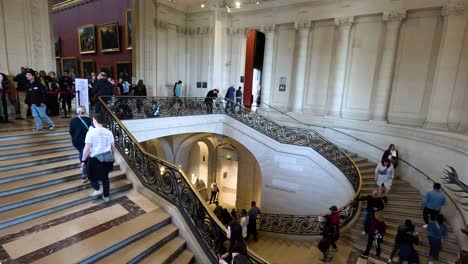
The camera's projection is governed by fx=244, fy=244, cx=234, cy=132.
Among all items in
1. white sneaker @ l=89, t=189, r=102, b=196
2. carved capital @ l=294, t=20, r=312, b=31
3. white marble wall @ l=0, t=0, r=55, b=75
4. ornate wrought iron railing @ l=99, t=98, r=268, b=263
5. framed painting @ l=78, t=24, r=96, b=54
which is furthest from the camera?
framed painting @ l=78, t=24, r=96, b=54

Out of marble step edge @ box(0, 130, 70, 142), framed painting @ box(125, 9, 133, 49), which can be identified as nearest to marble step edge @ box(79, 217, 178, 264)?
marble step edge @ box(0, 130, 70, 142)

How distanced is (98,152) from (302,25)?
10.8 meters

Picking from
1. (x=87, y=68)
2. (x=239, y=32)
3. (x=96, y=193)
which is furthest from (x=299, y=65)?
(x=87, y=68)

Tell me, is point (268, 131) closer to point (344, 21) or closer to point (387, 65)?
point (387, 65)

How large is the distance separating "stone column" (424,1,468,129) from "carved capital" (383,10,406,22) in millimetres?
1209

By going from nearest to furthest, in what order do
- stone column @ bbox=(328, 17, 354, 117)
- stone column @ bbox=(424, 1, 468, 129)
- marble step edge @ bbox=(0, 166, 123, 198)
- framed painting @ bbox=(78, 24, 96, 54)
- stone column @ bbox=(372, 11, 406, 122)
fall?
marble step edge @ bbox=(0, 166, 123, 198)
stone column @ bbox=(424, 1, 468, 129)
stone column @ bbox=(372, 11, 406, 122)
stone column @ bbox=(328, 17, 354, 117)
framed painting @ bbox=(78, 24, 96, 54)

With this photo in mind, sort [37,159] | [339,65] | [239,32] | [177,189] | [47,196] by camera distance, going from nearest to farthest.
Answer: [47,196] < [177,189] < [37,159] < [339,65] < [239,32]

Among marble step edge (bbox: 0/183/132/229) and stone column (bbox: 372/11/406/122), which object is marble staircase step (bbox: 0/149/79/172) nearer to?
marble step edge (bbox: 0/183/132/229)

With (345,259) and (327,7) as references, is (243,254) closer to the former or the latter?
(345,259)

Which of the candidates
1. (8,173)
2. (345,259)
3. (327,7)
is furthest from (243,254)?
(327,7)

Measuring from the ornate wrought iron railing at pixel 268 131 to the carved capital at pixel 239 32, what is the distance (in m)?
4.69

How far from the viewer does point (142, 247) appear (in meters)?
3.25

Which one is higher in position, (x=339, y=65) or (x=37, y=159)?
(x=339, y=65)

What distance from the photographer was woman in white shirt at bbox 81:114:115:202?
3.76 metres
